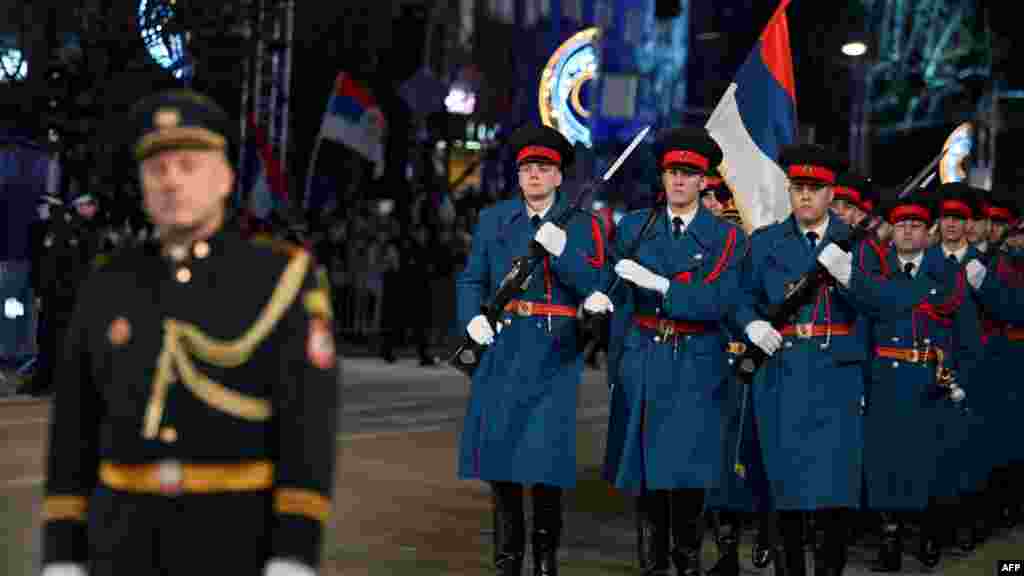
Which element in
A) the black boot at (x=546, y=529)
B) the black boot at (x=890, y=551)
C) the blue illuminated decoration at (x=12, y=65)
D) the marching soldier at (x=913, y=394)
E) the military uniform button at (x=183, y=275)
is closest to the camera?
the military uniform button at (x=183, y=275)

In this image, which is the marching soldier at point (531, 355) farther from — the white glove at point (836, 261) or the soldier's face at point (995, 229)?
the soldier's face at point (995, 229)

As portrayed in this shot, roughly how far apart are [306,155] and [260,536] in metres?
37.8

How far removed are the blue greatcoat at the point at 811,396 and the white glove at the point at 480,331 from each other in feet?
3.83

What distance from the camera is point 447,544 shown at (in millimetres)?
11711

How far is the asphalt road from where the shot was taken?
36.4 ft

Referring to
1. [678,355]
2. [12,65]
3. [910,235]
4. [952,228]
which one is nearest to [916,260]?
[910,235]

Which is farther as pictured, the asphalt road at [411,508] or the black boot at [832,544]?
the asphalt road at [411,508]

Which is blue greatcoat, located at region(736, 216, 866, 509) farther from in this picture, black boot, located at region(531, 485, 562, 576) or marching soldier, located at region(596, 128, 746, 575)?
black boot, located at region(531, 485, 562, 576)

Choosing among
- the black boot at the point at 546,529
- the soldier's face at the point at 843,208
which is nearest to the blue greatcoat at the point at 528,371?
the black boot at the point at 546,529

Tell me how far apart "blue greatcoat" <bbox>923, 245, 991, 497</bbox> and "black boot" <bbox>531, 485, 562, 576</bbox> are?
3.28 meters

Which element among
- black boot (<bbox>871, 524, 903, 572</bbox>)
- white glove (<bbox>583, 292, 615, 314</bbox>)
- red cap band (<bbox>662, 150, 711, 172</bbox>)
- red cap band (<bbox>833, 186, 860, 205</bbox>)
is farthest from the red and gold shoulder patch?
red cap band (<bbox>833, 186, 860, 205</bbox>)

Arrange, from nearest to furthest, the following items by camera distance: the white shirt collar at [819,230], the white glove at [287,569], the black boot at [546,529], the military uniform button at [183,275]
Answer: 1. the white glove at [287,569]
2. the military uniform button at [183,275]
3. the black boot at [546,529]
4. the white shirt collar at [819,230]

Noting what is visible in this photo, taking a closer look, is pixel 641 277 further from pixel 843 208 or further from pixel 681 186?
pixel 843 208

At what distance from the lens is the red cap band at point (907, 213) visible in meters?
12.2
